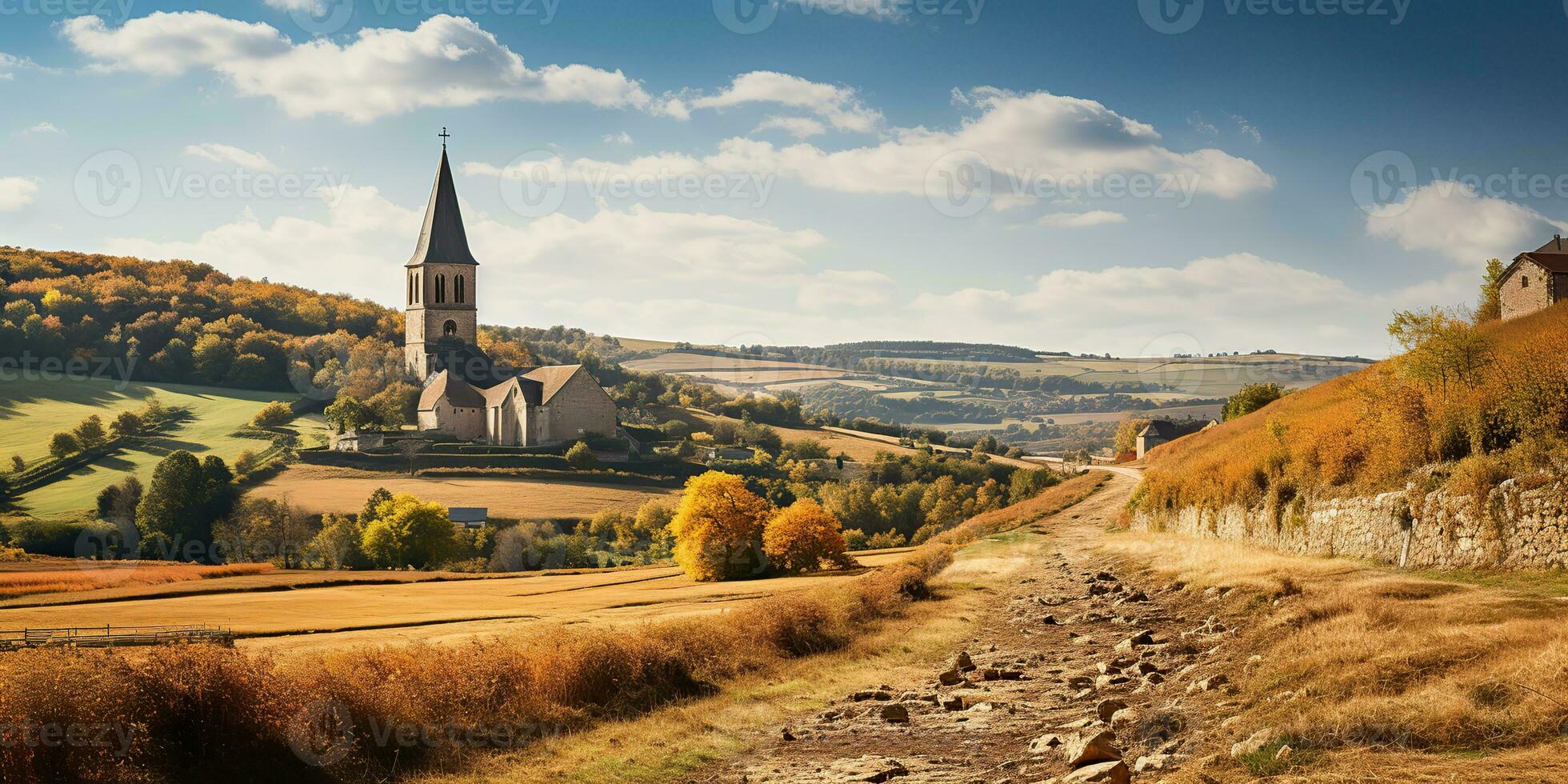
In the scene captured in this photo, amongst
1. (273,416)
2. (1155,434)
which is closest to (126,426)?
(273,416)

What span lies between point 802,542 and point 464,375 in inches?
3809

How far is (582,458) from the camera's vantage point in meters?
117

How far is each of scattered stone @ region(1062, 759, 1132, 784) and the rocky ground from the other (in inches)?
1.0

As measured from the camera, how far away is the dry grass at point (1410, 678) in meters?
10.2

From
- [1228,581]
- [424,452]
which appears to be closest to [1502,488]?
[1228,581]

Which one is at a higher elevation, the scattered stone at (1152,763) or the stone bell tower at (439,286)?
the stone bell tower at (439,286)

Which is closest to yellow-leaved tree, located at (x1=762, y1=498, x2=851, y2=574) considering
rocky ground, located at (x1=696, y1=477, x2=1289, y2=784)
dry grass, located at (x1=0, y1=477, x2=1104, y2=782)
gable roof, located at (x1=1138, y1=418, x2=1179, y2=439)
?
rocky ground, located at (x1=696, y1=477, x2=1289, y2=784)

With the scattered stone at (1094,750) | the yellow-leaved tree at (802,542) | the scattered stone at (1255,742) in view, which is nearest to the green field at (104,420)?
the yellow-leaved tree at (802,542)

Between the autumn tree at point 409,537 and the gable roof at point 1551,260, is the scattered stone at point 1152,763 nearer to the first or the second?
the gable roof at point 1551,260

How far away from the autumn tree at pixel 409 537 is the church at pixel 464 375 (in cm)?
4654

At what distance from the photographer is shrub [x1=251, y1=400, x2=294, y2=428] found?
407 feet

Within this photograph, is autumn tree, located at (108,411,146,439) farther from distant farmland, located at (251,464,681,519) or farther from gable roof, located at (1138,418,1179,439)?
gable roof, located at (1138,418,1179,439)

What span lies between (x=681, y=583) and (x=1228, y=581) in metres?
32.1

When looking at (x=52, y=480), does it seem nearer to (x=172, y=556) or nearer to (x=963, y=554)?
(x=172, y=556)
